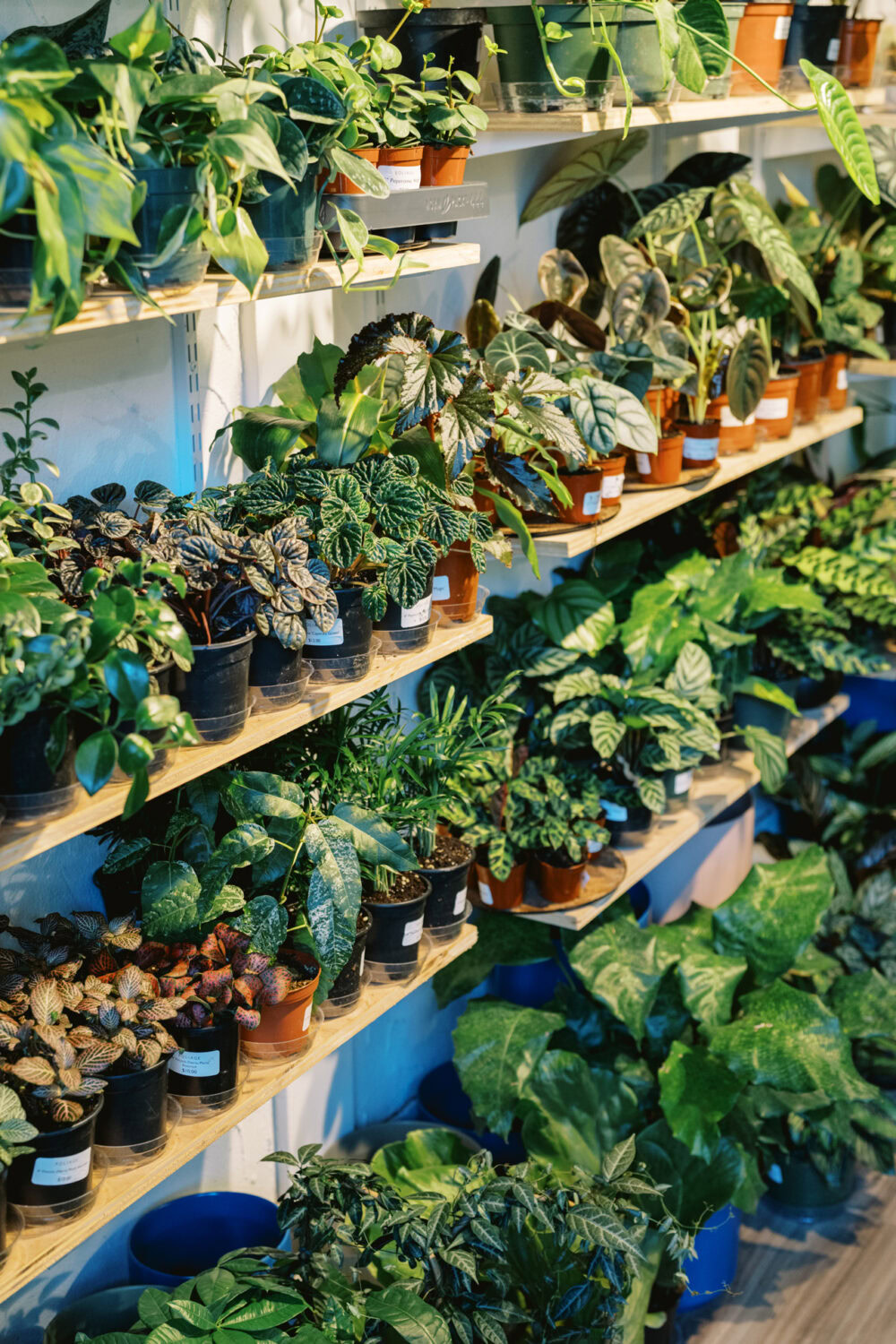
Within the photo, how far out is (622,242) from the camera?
7.40 ft

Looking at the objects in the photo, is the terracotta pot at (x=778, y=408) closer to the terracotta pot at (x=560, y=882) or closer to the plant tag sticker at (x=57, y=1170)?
the terracotta pot at (x=560, y=882)

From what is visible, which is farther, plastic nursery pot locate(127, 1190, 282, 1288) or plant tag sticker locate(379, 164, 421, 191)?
plastic nursery pot locate(127, 1190, 282, 1288)

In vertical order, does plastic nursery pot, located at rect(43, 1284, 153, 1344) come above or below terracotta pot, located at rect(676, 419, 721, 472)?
below

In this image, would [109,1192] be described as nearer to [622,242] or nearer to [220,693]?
[220,693]

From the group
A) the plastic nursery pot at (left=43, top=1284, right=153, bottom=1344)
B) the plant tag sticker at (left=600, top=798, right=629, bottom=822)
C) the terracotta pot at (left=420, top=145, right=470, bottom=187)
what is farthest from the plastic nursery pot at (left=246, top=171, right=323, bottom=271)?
the plastic nursery pot at (left=43, top=1284, right=153, bottom=1344)

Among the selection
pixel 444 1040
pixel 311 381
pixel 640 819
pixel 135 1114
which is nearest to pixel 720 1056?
pixel 640 819

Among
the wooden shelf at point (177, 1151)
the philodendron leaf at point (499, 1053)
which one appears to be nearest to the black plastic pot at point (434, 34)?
the wooden shelf at point (177, 1151)

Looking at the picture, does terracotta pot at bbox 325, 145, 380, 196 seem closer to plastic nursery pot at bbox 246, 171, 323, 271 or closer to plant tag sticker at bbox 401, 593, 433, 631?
plastic nursery pot at bbox 246, 171, 323, 271

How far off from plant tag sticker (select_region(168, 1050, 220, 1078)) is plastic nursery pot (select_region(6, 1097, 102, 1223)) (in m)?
0.15

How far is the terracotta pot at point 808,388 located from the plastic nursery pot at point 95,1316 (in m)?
2.12

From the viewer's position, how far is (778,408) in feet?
8.64

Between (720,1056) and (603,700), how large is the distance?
2.19 ft

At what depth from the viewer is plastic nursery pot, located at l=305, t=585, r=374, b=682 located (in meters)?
1.56

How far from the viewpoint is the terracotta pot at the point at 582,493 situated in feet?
6.77
